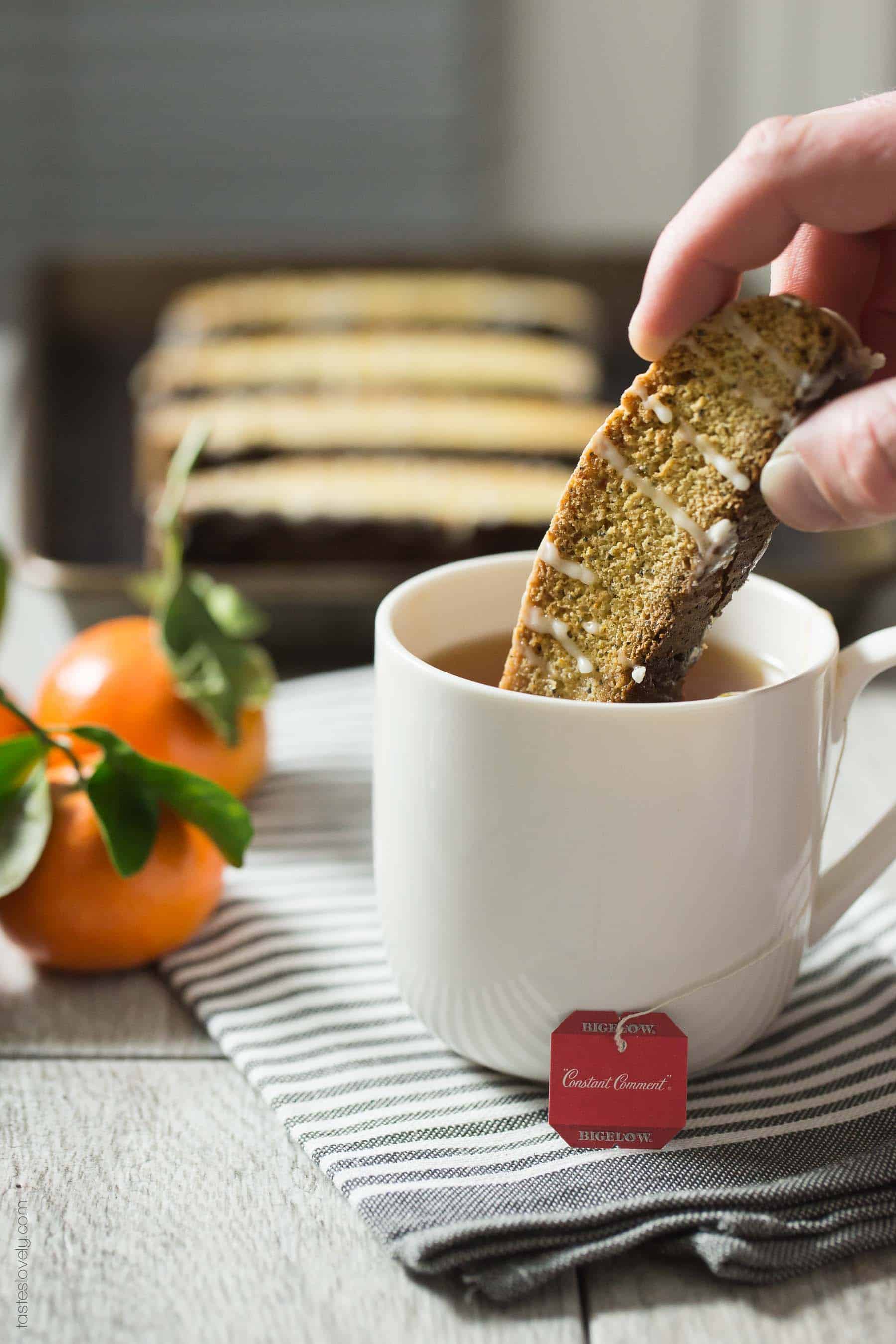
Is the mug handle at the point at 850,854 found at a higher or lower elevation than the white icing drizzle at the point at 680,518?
lower

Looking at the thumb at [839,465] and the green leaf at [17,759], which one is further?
the green leaf at [17,759]

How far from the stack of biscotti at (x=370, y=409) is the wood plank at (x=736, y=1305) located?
2.18 feet

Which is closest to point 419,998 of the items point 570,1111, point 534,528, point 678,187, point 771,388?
point 570,1111

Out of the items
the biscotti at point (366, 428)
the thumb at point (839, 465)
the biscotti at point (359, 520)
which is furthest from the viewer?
the biscotti at point (366, 428)

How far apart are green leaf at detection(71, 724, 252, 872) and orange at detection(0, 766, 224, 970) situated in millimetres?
20

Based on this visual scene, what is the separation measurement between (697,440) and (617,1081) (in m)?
0.27

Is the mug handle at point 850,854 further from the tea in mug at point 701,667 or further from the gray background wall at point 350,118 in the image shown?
the gray background wall at point 350,118

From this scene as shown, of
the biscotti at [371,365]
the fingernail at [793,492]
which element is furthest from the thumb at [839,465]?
the biscotti at [371,365]

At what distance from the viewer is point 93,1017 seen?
68 cm

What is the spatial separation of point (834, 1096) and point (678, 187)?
2.39m

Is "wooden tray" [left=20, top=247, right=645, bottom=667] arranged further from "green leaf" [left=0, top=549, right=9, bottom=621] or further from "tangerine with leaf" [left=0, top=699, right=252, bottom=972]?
"tangerine with leaf" [left=0, top=699, right=252, bottom=972]

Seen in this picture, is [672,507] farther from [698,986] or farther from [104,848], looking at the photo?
[104,848]

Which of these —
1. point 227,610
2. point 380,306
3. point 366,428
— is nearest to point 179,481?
point 227,610

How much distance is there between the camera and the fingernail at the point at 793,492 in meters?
0.50
